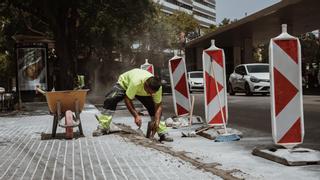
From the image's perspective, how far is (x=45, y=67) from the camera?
2895 centimetres

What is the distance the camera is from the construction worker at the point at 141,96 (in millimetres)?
10788

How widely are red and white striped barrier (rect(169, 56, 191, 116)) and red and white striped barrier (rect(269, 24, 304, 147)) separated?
5.70m

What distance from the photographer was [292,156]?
314 inches

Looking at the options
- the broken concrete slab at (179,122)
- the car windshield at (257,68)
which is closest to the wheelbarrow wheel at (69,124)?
the broken concrete slab at (179,122)

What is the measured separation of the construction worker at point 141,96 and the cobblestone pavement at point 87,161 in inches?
21.8

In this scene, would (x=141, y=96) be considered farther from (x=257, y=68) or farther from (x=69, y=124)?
(x=257, y=68)

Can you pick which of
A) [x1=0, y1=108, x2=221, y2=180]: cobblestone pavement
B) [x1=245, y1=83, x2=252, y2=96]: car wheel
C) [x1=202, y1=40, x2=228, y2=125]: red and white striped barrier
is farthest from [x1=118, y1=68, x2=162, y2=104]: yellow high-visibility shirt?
[x1=245, y1=83, x2=252, y2=96]: car wheel

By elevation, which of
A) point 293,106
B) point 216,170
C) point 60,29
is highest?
point 60,29

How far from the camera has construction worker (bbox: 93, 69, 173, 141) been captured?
1079cm

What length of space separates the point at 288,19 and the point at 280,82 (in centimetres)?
2936

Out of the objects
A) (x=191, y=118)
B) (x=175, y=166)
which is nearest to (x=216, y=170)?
(x=175, y=166)

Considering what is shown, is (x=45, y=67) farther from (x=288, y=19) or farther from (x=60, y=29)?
(x=288, y=19)

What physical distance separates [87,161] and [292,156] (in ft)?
9.29

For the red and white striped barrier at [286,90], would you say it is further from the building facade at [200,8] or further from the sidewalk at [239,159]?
the building facade at [200,8]
